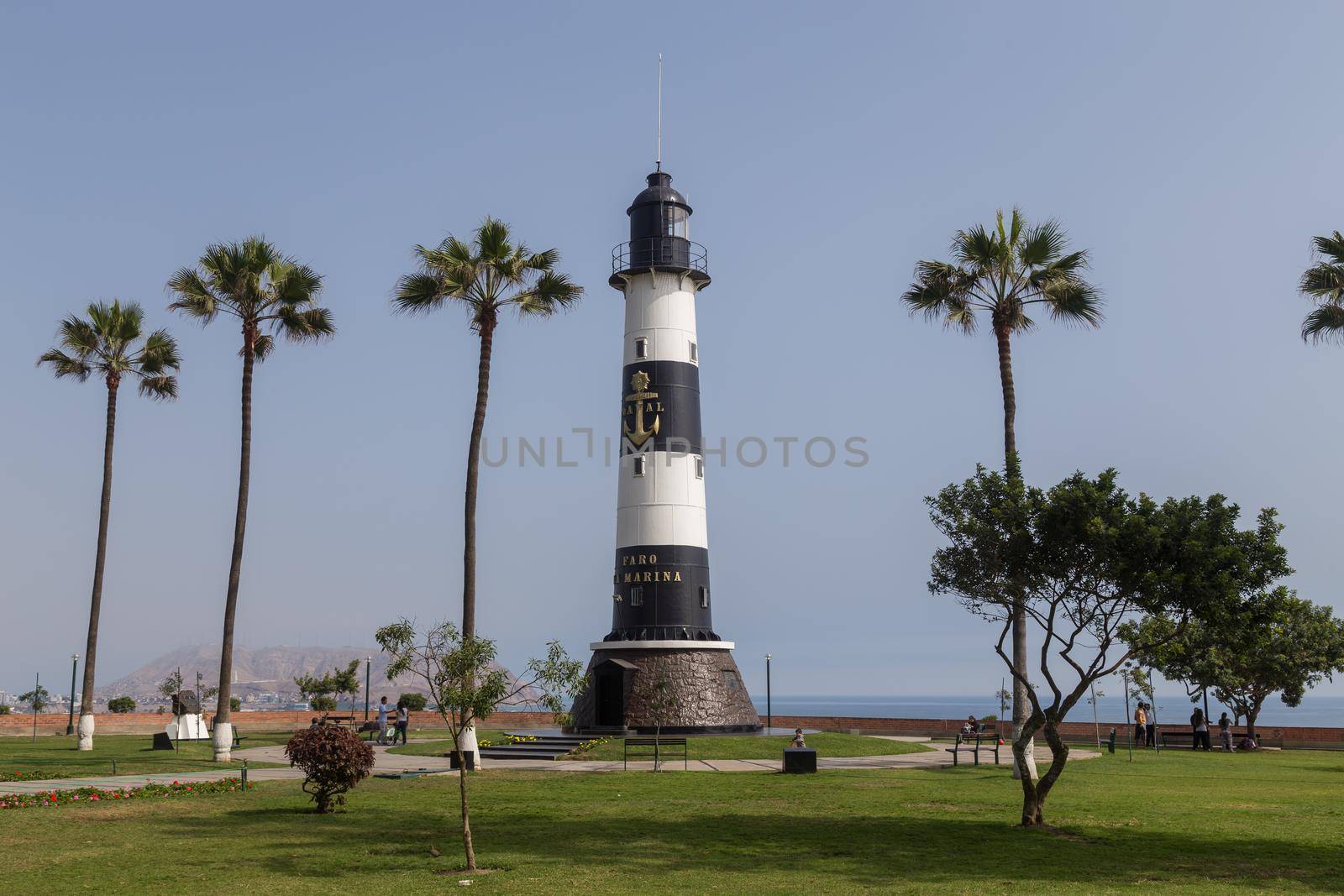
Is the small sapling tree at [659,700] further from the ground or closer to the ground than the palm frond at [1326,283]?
closer to the ground

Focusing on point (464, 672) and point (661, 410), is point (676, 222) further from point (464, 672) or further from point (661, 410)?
point (464, 672)

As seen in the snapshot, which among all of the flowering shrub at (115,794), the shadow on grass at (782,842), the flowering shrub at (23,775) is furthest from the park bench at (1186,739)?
the flowering shrub at (23,775)

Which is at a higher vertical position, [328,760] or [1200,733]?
[328,760]

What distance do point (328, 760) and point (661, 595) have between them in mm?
19595

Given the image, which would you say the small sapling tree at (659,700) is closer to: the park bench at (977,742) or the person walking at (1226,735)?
the park bench at (977,742)

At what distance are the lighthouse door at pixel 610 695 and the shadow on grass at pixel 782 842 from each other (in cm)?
1518

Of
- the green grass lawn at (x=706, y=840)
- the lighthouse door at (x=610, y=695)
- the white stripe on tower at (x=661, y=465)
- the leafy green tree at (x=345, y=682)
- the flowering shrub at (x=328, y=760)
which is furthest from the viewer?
the leafy green tree at (x=345, y=682)

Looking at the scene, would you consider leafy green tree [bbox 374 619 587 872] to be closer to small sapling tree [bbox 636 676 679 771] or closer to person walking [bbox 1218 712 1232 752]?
small sapling tree [bbox 636 676 679 771]

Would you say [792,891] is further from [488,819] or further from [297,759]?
[297,759]

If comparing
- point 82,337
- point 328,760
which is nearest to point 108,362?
point 82,337

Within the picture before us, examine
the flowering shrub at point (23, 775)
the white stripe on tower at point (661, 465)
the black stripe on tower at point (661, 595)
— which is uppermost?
the white stripe on tower at point (661, 465)

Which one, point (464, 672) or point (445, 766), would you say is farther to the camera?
point (445, 766)

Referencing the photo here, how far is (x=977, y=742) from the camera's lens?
31500 millimetres

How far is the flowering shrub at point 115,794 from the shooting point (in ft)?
70.0
